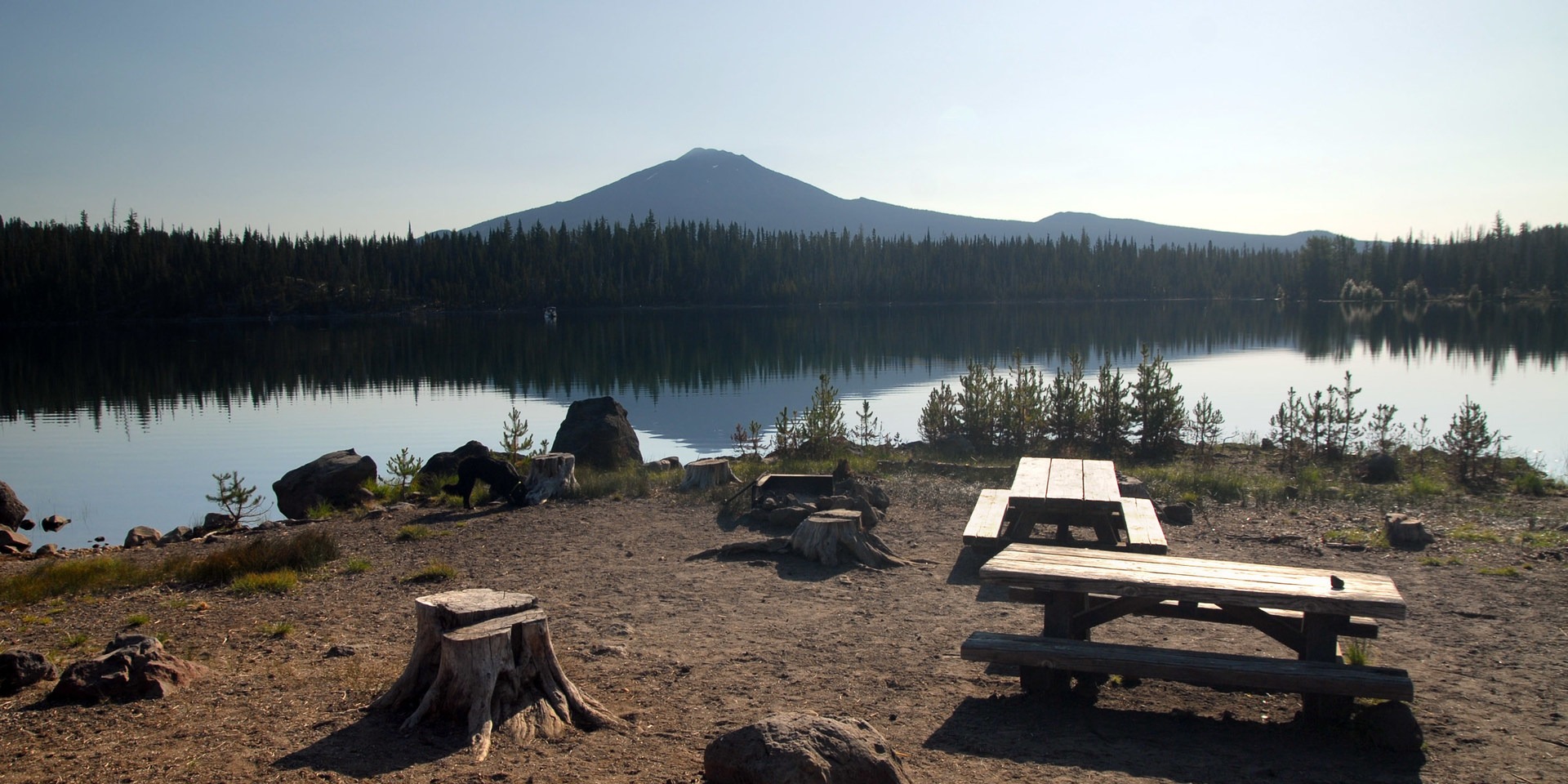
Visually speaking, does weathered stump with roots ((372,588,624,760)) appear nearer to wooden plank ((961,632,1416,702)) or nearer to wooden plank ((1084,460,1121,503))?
wooden plank ((961,632,1416,702))

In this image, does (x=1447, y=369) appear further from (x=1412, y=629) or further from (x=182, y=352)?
(x=182, y=352)

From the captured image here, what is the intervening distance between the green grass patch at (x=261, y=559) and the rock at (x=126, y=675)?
8.72ft

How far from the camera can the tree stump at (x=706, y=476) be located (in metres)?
12.2

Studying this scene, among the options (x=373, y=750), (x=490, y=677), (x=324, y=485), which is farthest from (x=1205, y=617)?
(x=324, y=485)

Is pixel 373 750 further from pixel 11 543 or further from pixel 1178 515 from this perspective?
pixel 11 543

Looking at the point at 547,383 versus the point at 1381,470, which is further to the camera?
the point at 547,383

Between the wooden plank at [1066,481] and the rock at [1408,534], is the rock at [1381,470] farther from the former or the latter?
the wooden plank at [1066,481]

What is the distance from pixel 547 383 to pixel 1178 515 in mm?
25967

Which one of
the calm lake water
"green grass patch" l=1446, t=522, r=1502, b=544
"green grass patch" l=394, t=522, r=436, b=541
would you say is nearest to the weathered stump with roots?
"green grass patch" l=394, t=522, r=436, b=541

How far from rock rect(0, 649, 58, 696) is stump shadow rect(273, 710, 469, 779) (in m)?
1.89

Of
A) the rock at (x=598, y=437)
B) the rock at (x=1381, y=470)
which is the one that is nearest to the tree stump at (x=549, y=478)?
the rock at (x=598, y=437)

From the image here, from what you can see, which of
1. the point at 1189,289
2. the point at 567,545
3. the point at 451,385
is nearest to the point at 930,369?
the point at 451,385

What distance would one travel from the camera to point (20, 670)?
5168 mm

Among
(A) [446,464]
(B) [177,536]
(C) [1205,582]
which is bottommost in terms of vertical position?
(B) [177,536]
